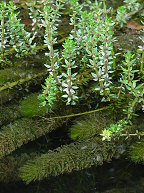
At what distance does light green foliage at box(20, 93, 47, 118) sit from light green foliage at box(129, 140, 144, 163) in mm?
458

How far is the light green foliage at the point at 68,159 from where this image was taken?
6.05 ft

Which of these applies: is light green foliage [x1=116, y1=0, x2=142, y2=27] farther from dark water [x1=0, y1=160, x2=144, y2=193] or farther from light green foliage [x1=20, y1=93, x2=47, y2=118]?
dark water [x1=0, y1=160, x2=144, y2=193]

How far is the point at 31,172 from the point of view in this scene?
1833mm

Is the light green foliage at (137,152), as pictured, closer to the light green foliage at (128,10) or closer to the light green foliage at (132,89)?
the light green foliage at (132,89)

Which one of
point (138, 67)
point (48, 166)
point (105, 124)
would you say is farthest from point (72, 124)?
point (138, 67)

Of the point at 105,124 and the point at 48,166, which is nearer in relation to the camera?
the point at 48,166

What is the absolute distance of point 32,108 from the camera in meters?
2.09

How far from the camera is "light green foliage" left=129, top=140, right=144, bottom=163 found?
1.90m

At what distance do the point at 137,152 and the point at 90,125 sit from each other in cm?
26

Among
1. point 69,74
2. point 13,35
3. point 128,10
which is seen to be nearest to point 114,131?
point 69,74

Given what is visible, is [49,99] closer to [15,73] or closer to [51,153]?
[51,153]

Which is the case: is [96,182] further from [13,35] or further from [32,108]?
[13,35]

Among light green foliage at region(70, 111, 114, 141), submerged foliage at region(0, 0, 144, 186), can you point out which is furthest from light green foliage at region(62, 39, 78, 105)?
light green foliage at region(70, 111, 114, 141)

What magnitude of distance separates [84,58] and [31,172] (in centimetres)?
63
